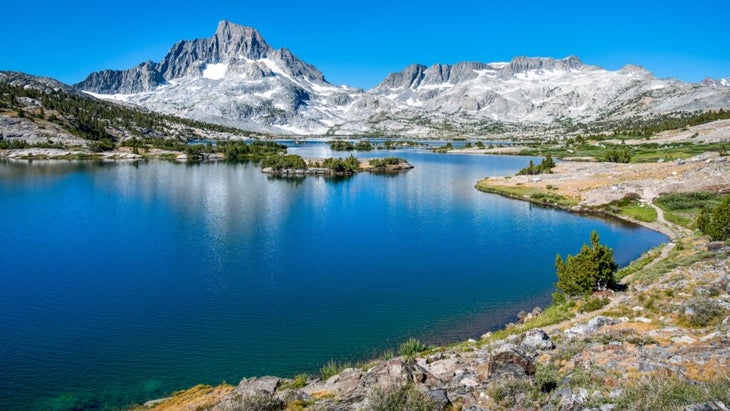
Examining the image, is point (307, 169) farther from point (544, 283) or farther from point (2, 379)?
point (2, 379)

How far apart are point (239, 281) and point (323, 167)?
364 ft

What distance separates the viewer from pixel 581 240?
61.7 meters

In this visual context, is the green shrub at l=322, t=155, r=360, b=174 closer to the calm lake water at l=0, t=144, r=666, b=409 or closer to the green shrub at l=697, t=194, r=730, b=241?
the calm lake water at l=0, t=144, r=666, b=409

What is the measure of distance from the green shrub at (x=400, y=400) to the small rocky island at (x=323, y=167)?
131 meters

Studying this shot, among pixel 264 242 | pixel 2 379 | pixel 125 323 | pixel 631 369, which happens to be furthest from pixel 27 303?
pixel 631 369

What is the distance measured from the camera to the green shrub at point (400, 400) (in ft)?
51.5

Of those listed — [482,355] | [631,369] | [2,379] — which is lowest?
[2,379]

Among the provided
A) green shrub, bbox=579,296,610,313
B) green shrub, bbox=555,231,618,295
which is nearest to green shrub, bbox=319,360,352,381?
green shrub, bbox=579,296,610,313

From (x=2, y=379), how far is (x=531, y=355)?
3066 cm

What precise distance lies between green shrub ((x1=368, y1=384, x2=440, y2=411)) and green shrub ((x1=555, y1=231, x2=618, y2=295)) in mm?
22698

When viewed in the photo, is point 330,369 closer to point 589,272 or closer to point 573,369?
point 573,369

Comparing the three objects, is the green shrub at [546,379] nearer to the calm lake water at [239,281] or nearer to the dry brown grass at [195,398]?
the calm lake water at [239,281]

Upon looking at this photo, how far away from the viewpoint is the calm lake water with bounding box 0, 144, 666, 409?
29156 mm

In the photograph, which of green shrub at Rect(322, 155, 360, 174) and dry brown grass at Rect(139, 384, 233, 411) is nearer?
dry brown grass at Rect(139, 384, 233, 411)
